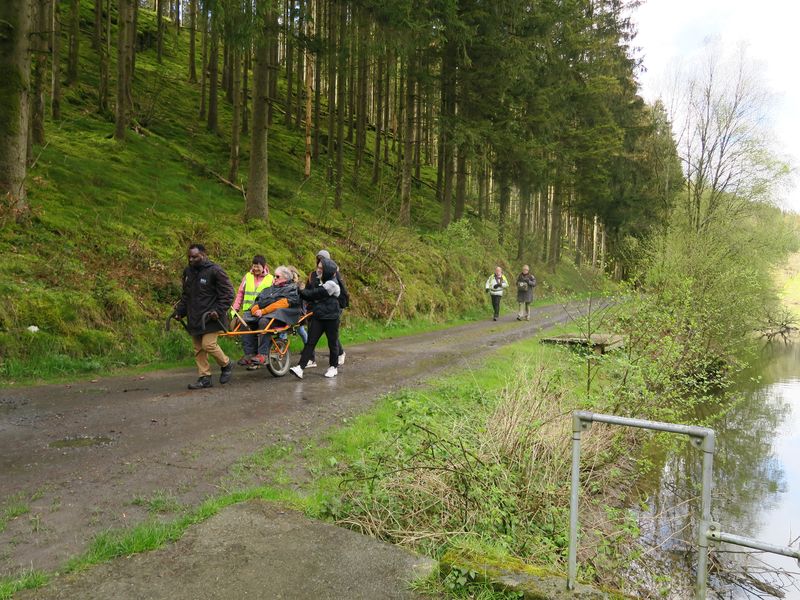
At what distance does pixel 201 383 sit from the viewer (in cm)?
826

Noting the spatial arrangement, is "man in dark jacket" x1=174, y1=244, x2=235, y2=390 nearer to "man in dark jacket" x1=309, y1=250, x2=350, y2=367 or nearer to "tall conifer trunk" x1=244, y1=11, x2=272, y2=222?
"man in dark jacket" x1=309, y1=250, x2=350, y2=367

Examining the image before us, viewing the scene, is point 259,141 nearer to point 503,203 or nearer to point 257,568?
point 257,568

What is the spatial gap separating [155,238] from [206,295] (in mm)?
5457

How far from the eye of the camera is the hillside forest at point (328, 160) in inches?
423

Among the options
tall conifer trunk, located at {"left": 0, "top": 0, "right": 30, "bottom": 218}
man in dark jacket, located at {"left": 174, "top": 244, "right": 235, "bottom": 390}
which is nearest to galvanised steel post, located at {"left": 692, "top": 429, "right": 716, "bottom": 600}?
man in dark jacket, located at {"left": 174, "top": 244, "right": 235, "bottom": 390}

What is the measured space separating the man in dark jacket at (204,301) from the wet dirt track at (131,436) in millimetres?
674

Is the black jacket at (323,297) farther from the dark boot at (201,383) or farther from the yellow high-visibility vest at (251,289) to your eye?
the dark boot at (201,383)

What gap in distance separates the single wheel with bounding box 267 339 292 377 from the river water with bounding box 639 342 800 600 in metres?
6.03

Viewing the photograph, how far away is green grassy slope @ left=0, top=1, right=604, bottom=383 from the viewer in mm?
9281

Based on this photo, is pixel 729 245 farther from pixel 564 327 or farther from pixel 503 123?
pixel 503 123

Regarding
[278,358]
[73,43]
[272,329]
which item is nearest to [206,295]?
[272,329]

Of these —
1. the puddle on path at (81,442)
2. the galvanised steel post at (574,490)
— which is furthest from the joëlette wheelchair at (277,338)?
the galvanised steel post at (574,490)

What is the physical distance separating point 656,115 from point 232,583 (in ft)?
136

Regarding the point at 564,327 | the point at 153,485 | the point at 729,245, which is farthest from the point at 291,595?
the point at 729,245
